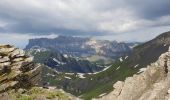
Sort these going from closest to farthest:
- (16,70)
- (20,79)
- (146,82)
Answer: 1. (146,82)
2. (20,79)
3. (16,70)

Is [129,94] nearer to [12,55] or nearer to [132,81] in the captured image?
[132,81]

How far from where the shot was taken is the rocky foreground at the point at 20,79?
56.4m

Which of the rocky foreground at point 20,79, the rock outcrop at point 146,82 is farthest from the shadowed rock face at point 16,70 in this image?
the rock outcrop at point 146,82

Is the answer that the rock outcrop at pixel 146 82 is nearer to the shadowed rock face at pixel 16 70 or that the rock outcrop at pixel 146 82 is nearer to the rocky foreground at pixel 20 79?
the rocky foreground at pixel 20 79

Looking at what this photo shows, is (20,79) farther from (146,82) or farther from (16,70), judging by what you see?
(146,82)

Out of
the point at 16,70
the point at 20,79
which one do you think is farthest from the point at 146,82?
the point at 16,70

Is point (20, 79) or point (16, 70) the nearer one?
point (20, 79)

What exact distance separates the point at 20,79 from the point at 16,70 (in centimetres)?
171

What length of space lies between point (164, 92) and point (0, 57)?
32.4 metres

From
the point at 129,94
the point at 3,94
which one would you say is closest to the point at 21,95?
the point at 3,94

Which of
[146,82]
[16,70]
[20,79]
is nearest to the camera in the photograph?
[146,82]

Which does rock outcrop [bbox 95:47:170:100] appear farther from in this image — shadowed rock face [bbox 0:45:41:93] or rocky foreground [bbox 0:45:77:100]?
shadowed rock face [bbox 0:45:41:93]

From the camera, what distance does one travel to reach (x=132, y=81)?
174 feet

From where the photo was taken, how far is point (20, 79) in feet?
210
